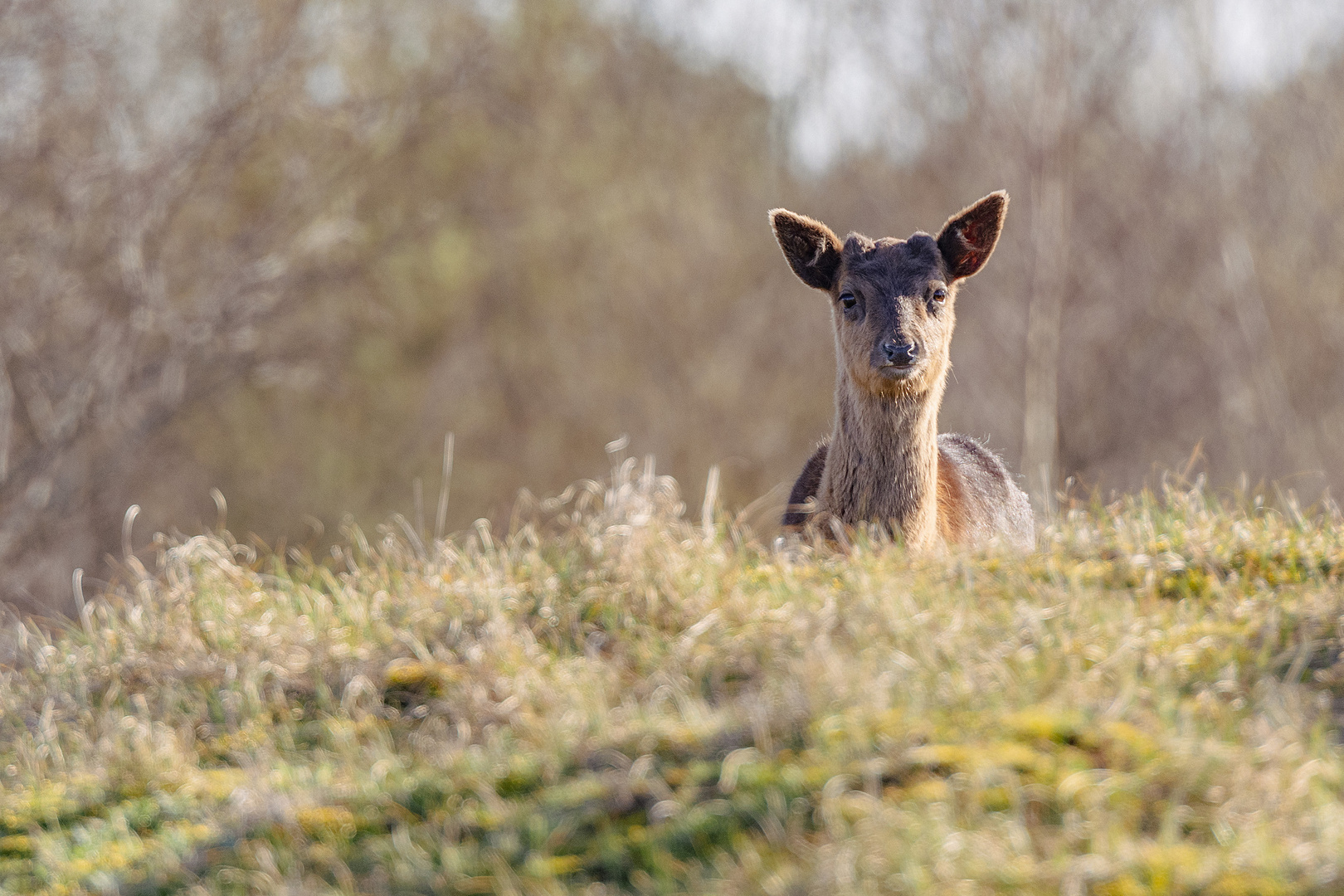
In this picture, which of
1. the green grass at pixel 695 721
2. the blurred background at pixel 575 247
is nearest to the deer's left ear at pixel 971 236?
the green grass at pixel 695 721

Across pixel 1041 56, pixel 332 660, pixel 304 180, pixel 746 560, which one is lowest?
pixel 332 660

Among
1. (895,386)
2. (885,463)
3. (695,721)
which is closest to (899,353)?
(895,386)

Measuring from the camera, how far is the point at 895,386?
683cm

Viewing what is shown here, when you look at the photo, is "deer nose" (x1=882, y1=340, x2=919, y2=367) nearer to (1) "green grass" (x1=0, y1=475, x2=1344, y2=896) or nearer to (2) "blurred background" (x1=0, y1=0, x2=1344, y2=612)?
(1) "green grass" (x1=0, y1=475, x2=1344, y2=896)

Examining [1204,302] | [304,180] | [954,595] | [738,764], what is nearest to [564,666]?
[738,764]

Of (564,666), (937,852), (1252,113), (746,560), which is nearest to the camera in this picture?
(937,852)

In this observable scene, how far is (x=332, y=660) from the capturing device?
14.6 feet

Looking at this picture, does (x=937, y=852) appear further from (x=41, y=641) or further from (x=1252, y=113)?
(x=1252, y=113)

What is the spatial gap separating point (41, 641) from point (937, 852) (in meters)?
Result: 4.09

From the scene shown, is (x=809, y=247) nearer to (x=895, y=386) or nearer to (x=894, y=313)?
(x=894, y=313)

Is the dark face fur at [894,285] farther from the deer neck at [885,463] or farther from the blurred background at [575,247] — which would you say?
the blurred background at [575,247]

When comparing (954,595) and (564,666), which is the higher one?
(954,595)

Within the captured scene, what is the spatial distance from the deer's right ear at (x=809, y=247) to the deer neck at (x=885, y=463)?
0.87m

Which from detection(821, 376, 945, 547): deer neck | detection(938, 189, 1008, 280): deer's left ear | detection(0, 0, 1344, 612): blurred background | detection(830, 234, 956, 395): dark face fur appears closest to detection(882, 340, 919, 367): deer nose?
detection(830, 234, 956, 395): dark face fur
